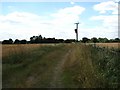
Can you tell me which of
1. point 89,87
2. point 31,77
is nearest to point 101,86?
point 89,87

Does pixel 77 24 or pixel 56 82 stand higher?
pixel 77 24

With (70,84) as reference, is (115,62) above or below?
above

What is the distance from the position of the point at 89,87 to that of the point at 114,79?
44.8 inches

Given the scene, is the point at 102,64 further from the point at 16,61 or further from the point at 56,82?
the point at 16,61

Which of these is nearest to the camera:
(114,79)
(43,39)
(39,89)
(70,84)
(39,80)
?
(114,79)

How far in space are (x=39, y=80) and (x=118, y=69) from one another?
362 cm

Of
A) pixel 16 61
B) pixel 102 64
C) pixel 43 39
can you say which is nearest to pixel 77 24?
pixel 43 39

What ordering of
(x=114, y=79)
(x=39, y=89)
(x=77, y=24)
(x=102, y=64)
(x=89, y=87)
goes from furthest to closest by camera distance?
1. (x=77, y=24)
2. (x=102, y=64)
3. (x=39, y=89)
4. (x=114, y=79)
5. (x=89, y=87)

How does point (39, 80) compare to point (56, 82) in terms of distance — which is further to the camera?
point (39, 80)

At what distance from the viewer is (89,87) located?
912 centimetres

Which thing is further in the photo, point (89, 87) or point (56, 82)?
point (56, 82)

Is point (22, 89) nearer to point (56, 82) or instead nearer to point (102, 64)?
point (56, 82)

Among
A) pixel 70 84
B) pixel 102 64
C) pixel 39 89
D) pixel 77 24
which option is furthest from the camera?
pixel 77 24

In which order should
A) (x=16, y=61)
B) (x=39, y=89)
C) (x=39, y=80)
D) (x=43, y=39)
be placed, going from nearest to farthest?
(x=39, y=89) → (x=39, y=80) → (x=16, y=61) → (x=43, y=39)
